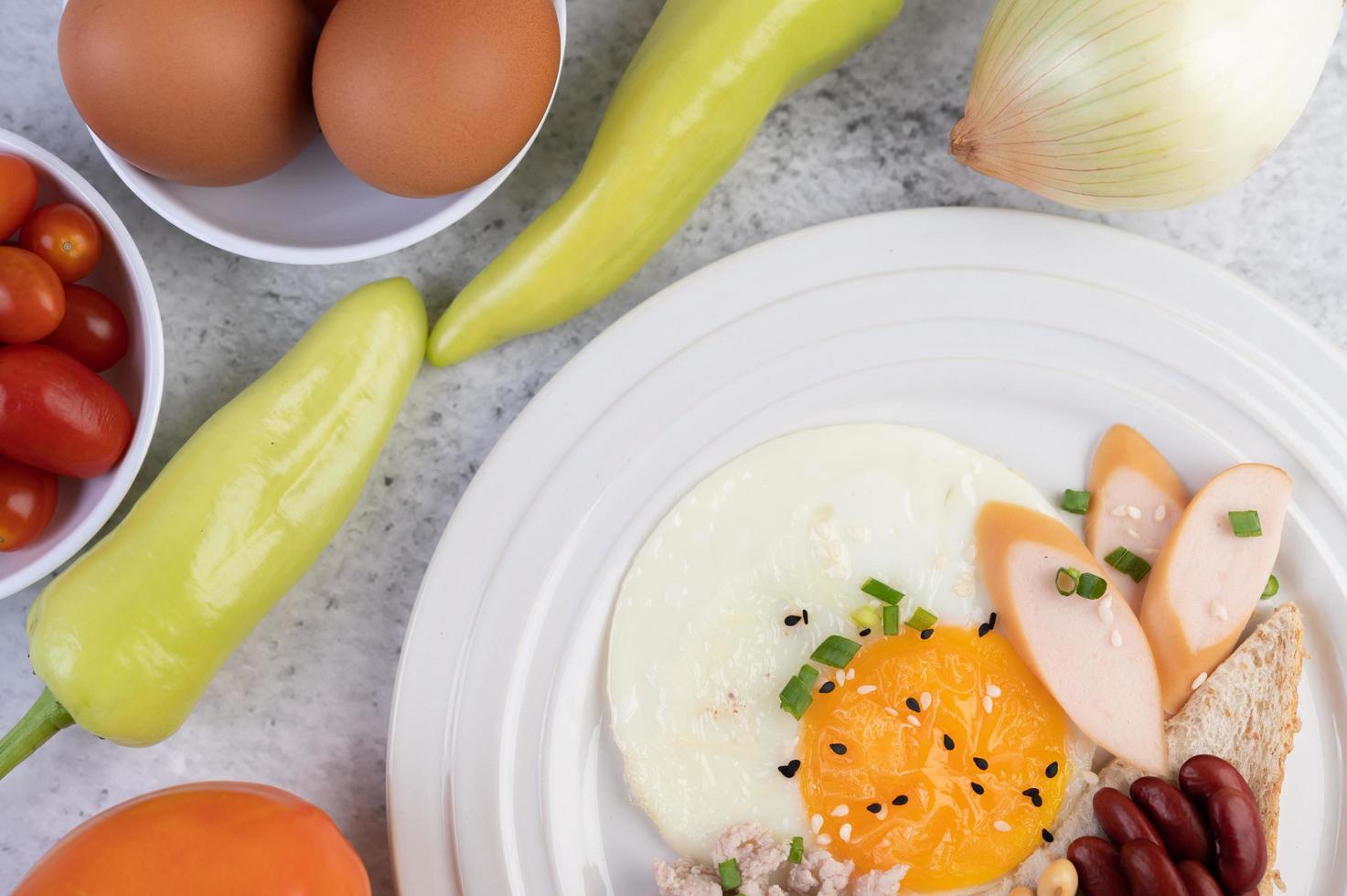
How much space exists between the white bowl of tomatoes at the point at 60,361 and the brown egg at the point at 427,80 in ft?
1.13

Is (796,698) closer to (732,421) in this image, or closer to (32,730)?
(732,421)

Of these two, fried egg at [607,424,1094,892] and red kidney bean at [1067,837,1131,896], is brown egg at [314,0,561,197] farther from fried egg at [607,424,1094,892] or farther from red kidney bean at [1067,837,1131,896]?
red kidney bean at [1067,837,1131,896]

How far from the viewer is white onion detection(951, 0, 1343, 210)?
3.67 ft

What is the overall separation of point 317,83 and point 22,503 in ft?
1.94

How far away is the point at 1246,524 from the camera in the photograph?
1322mm

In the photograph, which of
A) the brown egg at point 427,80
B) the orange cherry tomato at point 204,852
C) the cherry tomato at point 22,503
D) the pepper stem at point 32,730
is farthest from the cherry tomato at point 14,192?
the orange cherry tomato at point 204,852

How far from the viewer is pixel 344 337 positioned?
1.26 meters

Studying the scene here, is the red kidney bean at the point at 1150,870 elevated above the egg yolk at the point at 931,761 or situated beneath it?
elevated above

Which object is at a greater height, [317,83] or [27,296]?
[317,83]

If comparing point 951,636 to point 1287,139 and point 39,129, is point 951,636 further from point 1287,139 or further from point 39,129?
point 39,129

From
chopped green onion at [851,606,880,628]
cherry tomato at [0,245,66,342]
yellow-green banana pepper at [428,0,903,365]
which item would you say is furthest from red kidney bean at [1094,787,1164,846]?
cherry tomato at [0,245,66,342]

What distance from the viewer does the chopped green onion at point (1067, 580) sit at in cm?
132

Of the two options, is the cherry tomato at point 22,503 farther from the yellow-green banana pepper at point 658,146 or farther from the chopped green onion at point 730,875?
the chopped green onion at point 730,875

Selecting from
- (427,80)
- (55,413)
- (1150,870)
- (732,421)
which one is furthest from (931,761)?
(55,413)
